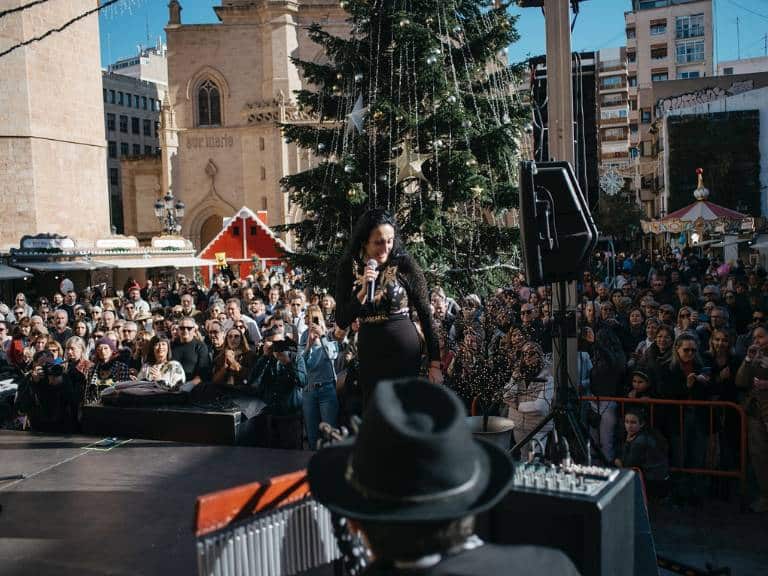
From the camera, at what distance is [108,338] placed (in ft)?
29.3

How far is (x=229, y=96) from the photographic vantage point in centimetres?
4319

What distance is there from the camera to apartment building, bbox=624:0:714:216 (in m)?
62.5

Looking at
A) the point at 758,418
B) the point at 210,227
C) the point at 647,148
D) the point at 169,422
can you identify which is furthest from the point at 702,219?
the point at 647,148

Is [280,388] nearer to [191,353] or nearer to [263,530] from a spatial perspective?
[191,353]

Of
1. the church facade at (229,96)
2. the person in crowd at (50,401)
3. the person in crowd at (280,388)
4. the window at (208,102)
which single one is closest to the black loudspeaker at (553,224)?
the person in crowd at (280,388)

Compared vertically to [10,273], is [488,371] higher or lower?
lower

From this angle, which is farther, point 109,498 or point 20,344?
point 20,344

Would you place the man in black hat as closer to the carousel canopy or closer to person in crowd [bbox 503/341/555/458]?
person in crowd [bbox 503/341/555/458]

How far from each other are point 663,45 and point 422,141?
207 feet

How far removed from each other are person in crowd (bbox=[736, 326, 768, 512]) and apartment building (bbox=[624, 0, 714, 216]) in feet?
191

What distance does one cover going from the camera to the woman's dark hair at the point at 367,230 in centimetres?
408

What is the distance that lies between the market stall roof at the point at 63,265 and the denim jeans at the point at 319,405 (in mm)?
17946

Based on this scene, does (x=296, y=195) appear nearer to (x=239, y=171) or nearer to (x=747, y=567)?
(x=747, y=567)

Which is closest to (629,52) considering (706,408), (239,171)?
(239,171)
